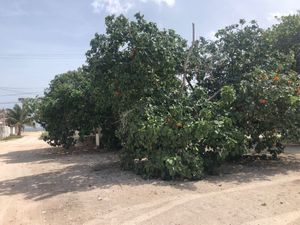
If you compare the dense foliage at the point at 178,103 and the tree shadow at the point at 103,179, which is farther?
the dense foliage at the point at 178,103

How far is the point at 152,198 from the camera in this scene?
899 centimetres

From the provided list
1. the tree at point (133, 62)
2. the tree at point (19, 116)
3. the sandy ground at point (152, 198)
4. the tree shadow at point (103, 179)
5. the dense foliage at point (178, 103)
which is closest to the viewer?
the sandy ground at point (152, 198)

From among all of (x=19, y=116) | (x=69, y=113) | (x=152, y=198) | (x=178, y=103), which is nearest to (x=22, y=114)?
(x=19, y=116)

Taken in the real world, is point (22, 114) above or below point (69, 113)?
above

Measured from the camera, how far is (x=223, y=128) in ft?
38.7

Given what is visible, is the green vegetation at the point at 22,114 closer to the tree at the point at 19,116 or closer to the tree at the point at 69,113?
the tree at the point at 19,116

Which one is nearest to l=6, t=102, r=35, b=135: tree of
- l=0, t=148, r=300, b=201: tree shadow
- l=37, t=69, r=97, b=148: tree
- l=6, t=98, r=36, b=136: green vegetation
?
l=6, t=98, r=36, b=136: green vegetation

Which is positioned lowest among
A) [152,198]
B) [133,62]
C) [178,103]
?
[152,198]

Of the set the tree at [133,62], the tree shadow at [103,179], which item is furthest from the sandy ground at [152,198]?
the tree at [133,62]

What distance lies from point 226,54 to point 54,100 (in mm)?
10163

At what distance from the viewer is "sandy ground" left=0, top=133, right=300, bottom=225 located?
24.9ft

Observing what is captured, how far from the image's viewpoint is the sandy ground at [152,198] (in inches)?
298

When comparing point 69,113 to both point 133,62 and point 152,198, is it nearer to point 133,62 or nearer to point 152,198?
point 133,62

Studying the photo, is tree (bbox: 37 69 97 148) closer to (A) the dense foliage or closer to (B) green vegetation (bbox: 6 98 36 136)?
(A) the dense foliage
